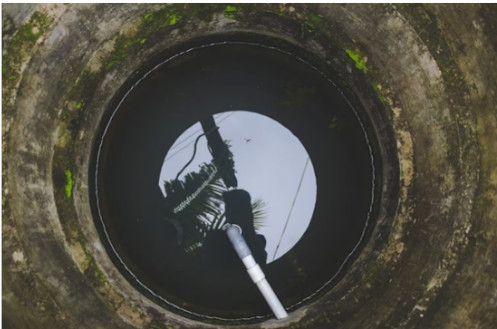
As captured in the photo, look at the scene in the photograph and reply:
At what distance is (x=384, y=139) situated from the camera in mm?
3541

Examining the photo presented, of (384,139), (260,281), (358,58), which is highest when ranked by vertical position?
(358,58)

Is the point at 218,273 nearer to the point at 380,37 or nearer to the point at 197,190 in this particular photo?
the point at 197,190

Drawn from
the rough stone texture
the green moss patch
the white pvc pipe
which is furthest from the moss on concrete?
the green moss patch

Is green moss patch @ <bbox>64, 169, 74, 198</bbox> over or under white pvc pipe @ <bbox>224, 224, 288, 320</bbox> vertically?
over

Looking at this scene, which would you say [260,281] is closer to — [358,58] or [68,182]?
[68,182]

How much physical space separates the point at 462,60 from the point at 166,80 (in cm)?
267

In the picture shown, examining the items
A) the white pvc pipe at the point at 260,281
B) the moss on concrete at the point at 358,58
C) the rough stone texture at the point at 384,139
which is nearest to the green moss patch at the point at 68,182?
the rough stone texture at the point at 384,139

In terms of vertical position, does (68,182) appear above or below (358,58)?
above

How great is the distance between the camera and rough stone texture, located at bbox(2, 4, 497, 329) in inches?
124

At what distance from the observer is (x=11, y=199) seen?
317 cm

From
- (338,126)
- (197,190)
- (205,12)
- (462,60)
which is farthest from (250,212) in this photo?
(462,60)

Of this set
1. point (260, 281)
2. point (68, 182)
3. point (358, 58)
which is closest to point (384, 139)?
point (358, 58)

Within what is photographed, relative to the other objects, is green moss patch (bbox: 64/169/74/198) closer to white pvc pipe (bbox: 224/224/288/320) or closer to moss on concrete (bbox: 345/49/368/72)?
white pvc pipe (bbox: 224/224/288/320)

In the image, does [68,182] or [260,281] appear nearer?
[68,182]
